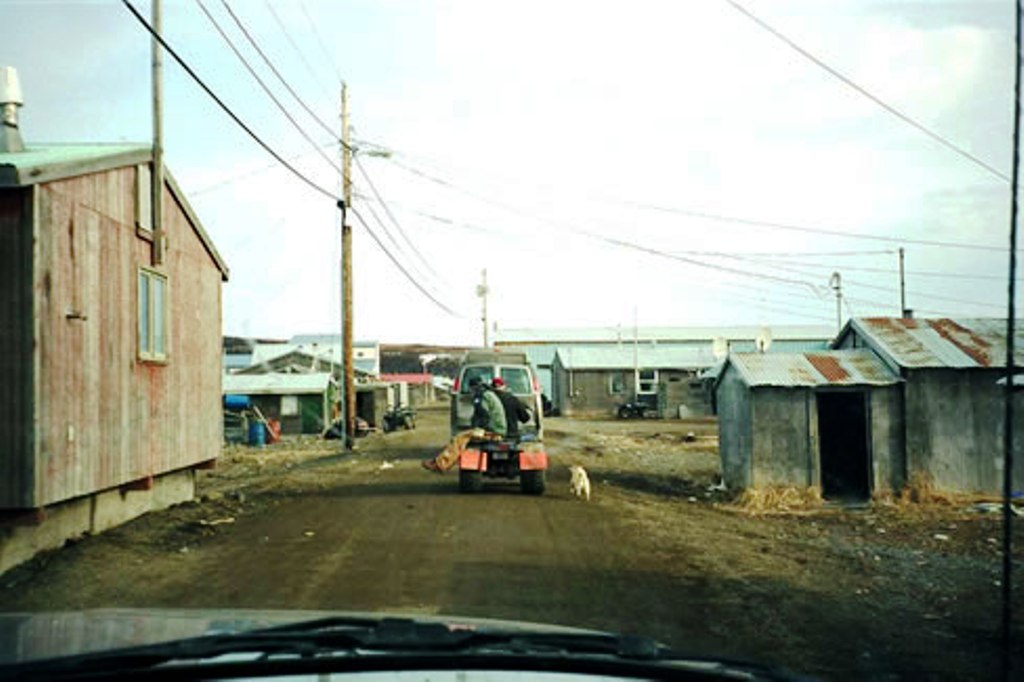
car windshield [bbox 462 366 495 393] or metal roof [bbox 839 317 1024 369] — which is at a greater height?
metal roof [bbox 839 317 1024 369]

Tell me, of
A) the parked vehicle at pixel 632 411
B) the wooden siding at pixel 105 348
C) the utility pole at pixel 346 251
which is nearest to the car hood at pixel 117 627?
the wooden siding at pixel 105 348

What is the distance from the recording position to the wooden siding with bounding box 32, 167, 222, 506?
33.8 feet

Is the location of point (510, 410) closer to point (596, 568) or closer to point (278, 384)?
point (596, 568)

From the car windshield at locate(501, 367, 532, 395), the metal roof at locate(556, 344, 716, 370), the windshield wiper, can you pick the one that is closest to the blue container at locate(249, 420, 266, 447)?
the car windshield at locate(501, 367, 532, 395)

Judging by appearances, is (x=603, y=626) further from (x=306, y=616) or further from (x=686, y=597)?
(x=306, y=616)

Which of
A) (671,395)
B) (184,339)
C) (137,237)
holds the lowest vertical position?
(671,395)

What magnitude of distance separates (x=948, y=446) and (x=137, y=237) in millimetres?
15579

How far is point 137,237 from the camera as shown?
44.1 ft

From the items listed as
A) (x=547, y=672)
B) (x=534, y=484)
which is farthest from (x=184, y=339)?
(x=547, y=672)

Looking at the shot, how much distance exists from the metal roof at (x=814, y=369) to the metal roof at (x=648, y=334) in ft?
221

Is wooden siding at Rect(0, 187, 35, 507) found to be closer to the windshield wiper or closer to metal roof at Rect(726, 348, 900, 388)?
the windshield wiper

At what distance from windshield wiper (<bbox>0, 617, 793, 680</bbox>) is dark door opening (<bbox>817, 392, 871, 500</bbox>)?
20073mm

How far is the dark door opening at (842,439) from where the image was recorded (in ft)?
72.5

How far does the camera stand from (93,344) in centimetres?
1154
